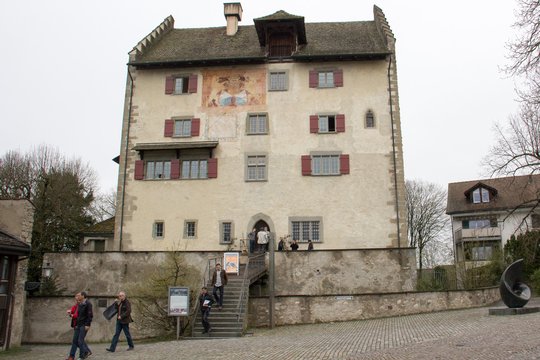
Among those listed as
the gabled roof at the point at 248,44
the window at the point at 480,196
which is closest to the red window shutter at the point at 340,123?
the gabled roof at the point at 248,44

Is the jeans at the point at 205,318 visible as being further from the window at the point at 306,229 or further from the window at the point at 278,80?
the window at the point at 278,80

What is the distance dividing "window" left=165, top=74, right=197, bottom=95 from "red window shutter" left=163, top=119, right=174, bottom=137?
1.69 meters

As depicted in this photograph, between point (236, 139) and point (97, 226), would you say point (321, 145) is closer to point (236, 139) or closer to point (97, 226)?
point (236, 139)

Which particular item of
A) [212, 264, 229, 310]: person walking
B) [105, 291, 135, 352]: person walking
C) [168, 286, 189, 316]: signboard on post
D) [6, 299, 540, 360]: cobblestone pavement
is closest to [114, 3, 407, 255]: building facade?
[212, 264, 229, 310]: person walking

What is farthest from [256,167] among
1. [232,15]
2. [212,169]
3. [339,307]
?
[232,15]

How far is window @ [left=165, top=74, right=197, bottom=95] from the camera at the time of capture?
31.2 m

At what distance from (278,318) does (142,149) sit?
13.5 meters

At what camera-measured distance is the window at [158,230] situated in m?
29.4

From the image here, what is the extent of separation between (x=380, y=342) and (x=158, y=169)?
18.9 meters

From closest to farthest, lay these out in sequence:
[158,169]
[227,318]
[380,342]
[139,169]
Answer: [380,342] → [227,318] → [139,169] → [158,169]

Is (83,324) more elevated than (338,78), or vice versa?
(338,78)

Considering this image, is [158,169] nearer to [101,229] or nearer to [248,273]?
[101,229]

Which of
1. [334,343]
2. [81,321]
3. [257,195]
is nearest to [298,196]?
[257,195]

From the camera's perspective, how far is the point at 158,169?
30328mm
